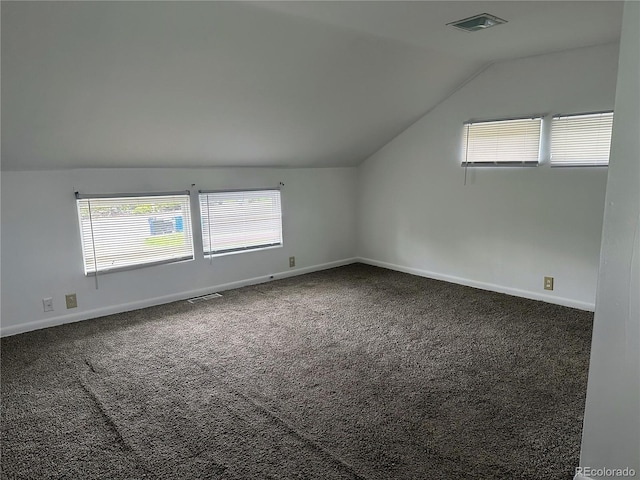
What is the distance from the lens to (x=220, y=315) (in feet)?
12.8

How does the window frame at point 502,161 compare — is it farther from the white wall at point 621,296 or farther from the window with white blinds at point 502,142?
the white wall at point 621,296

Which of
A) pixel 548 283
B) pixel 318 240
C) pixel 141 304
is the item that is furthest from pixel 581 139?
pixel 141 304

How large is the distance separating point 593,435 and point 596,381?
9.0 inches

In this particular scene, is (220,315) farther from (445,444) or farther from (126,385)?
(445,444)

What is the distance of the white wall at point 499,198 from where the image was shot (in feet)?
12.3

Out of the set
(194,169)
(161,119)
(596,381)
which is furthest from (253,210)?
(596,381)

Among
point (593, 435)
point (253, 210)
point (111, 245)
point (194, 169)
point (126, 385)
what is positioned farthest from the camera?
point (253, 210)

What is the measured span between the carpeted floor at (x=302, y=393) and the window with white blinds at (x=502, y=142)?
54.7 inches

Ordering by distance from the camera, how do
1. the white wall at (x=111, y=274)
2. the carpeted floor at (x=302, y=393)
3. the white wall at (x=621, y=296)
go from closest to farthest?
the white wall at (x=621, y=296) → the carpeted floor at (x=302, y=393) → the white wall at (x=111, y=274)

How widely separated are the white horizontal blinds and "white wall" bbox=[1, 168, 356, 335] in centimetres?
253

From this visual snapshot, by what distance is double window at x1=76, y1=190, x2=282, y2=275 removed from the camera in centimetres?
379

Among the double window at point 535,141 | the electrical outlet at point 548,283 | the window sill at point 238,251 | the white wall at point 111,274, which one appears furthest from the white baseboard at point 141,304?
the electrical outlet at point 548,283

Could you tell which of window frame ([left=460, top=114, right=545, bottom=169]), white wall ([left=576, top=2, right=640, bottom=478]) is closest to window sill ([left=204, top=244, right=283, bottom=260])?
window frame ([left=460, top=114, right=545, bottom=169])

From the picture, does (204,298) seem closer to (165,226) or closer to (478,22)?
(165,226)
